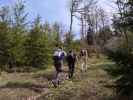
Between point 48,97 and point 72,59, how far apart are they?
22.0 ft

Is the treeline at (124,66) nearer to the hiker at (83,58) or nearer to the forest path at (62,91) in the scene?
the forest path at (62,91)

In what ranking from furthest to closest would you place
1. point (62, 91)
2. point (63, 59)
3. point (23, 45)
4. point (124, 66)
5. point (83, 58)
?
point (23, 45), point (83, 58), point (63, 59), point (62, 91), point (124, 66)

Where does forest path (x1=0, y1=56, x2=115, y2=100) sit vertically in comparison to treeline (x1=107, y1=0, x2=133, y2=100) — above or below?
below

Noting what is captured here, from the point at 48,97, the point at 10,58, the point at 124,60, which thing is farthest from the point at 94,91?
the point at 10,58

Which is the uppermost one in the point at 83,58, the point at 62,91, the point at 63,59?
the point at 63,59

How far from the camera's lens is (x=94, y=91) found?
1930 cm

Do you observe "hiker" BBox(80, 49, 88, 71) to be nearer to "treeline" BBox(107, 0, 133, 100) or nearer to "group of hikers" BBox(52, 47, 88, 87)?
"group of hikers" BBox(52, 47, 88, 87)

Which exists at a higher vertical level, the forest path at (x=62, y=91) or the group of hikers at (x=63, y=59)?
the group of hikers at (x=63, y=59)

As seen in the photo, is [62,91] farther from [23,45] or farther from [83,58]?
[23,45]

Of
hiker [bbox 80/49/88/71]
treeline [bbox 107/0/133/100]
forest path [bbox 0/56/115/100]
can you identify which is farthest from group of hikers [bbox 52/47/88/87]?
treeline [bbox 107/0/133/100]

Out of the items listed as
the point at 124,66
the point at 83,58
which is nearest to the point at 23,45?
the point at 83,58

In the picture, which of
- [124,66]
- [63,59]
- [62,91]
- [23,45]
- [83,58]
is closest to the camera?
[124,66]

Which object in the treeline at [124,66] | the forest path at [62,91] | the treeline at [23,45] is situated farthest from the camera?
the treeline at [23,45]

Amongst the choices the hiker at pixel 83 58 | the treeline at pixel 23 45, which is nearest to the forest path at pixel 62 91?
the hiker at pixel 83 58
